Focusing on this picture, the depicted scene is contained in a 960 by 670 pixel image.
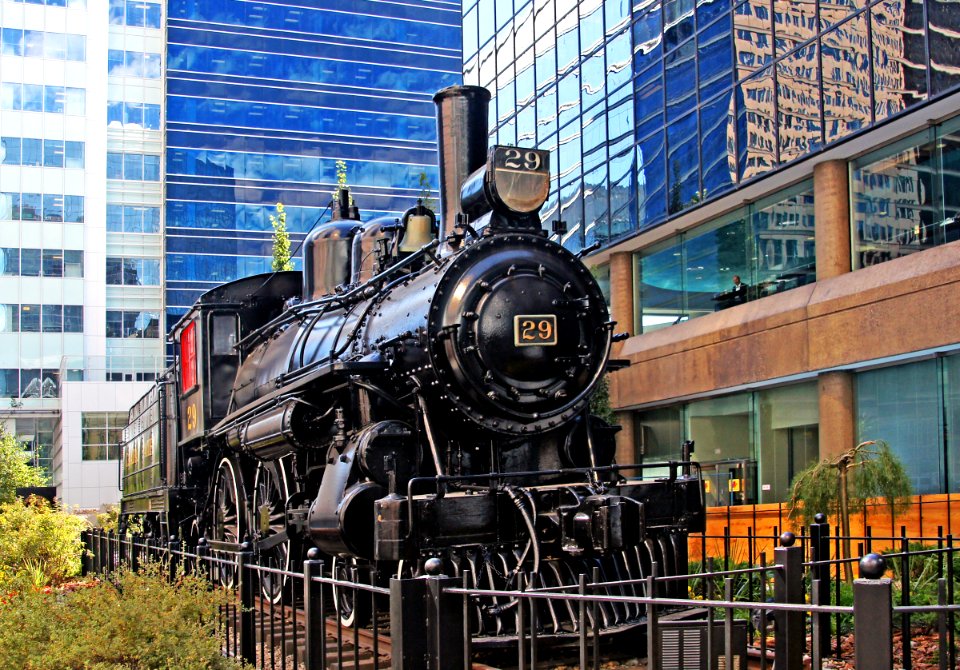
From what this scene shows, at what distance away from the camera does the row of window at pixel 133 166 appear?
170 feet

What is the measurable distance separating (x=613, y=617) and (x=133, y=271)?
4713 cm

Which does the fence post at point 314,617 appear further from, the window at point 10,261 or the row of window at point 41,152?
the row of window at point 41,152

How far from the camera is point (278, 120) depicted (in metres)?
55.8

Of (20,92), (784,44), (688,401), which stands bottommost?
(688,401)

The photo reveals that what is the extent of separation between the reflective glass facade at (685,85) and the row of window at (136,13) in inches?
1154

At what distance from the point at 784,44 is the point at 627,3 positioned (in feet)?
18.8

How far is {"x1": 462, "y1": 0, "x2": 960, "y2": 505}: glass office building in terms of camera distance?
640 inches

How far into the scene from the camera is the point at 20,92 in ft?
165

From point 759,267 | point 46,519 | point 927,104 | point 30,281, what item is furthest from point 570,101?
point 30,281

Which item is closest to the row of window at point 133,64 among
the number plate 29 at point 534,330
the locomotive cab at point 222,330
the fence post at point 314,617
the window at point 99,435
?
the window at point 99,435

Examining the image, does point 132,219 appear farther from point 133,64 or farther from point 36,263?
point 133,64

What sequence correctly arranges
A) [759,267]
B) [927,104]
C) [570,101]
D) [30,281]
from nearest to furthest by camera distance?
[927,104] < [759,267] < [570,101] < [30,281]

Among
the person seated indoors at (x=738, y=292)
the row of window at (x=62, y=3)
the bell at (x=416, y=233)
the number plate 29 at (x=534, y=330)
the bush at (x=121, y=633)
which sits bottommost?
the bush at (x=121, y=633)

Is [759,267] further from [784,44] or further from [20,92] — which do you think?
[20,92]
